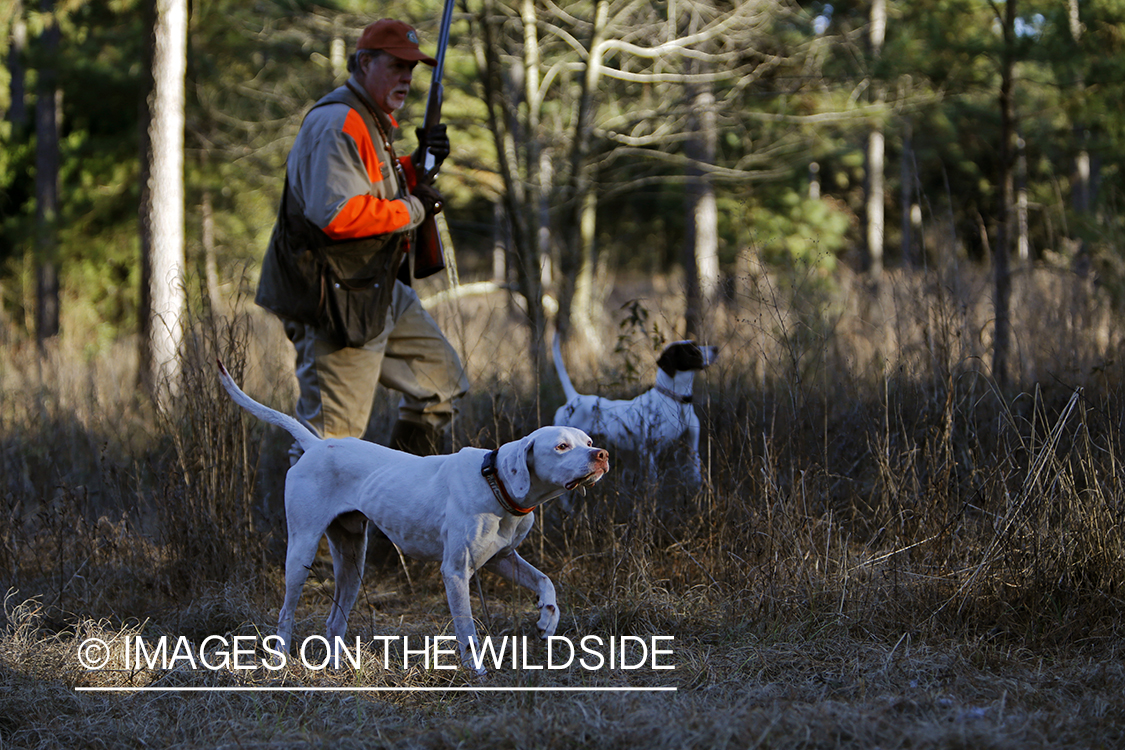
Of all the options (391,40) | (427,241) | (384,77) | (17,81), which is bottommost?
(427,241)

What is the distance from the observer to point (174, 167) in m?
8.18

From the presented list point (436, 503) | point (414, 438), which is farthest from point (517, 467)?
point (414, 438)

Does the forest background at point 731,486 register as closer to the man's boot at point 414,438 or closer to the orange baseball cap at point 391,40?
the man's boot at point 414,438

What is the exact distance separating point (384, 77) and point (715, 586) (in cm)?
243

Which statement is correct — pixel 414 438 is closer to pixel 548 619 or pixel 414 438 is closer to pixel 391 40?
pixel 548 619

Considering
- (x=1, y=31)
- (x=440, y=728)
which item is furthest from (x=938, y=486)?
(x=1, y=31)

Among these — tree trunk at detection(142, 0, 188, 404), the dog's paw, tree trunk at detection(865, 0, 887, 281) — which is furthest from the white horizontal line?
tree trunk at detection(865, 0, 887, 281)

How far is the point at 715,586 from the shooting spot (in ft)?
11.8

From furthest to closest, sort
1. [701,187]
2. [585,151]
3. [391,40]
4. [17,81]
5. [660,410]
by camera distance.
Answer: [17,81] → [701,187] → [585,151] → [660,410] → [391,40]

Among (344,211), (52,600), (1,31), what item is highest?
(1,31)

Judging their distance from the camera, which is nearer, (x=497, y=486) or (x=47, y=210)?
(x=497, y=486)

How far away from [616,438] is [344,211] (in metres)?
1.93

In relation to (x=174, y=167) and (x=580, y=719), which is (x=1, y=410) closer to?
(x=174, y=167)

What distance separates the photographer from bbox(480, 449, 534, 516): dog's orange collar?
113 inches
